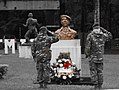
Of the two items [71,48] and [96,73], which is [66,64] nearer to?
[71,48]

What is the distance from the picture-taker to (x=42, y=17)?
53.3 meters

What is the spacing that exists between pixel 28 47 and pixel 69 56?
12724 mm

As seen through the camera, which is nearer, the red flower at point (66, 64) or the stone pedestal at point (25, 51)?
the red flower at point (66, 64)

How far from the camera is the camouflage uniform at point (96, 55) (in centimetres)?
1281

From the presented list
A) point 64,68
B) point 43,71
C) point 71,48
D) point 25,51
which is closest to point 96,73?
point 43,71

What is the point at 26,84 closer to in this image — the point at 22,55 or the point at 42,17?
the point at 22,55

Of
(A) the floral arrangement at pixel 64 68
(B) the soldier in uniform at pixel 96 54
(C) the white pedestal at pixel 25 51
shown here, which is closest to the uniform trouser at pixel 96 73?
(B) the soldier in uniform at pixel 96 54

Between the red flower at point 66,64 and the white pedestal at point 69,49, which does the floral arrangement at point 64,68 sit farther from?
the white pedestal at point 69,49

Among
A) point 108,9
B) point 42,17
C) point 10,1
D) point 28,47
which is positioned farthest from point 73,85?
point 42,17

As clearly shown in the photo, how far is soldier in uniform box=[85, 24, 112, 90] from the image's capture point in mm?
12812

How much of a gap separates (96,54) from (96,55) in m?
0.03

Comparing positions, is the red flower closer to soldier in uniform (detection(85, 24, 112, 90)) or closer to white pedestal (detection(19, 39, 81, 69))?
white pedestal (detection(19, 39, 81, 69))

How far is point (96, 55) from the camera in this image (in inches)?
510

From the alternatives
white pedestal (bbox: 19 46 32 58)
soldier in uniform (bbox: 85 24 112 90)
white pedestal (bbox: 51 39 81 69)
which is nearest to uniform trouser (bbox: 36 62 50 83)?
soldier in uniform (bbox: 85 24 112 90)
